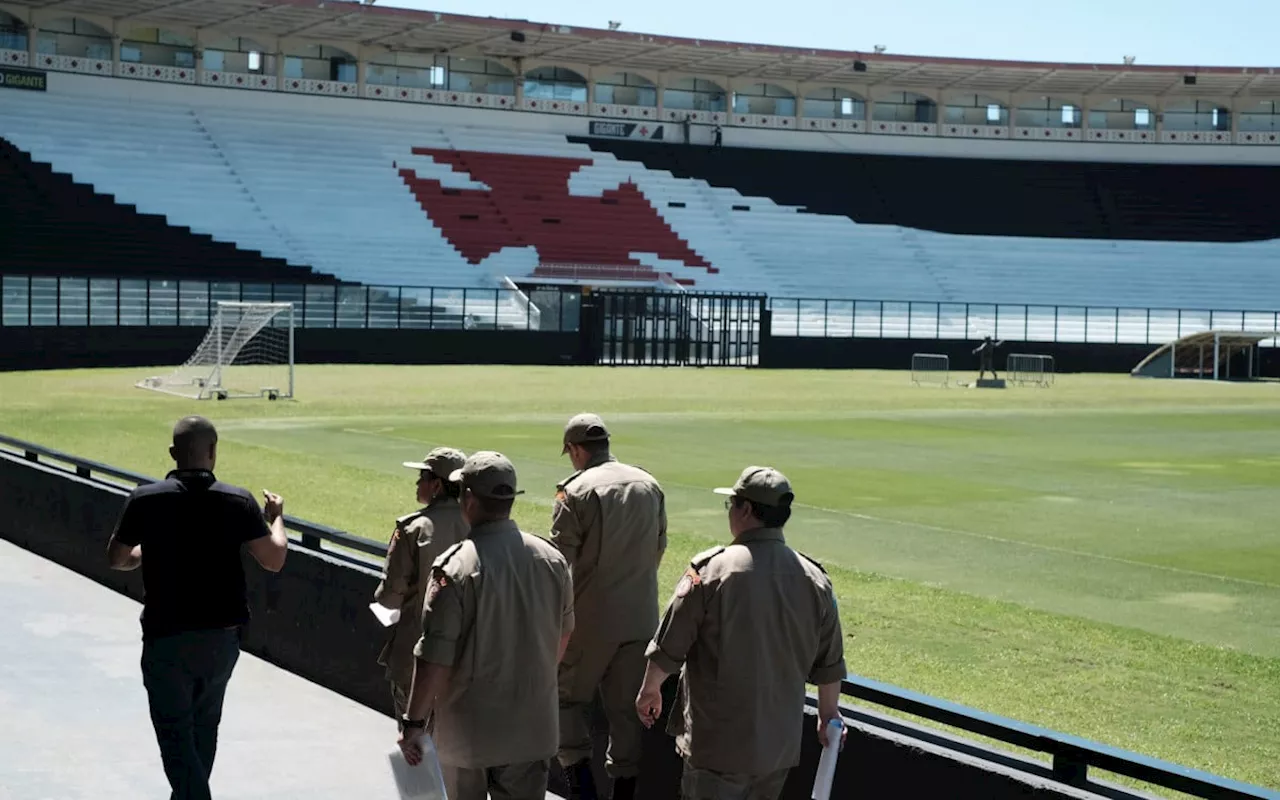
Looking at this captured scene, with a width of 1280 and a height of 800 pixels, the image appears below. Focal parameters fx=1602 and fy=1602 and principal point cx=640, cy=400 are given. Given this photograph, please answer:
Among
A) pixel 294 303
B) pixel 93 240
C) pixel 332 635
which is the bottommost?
pixel 332 635

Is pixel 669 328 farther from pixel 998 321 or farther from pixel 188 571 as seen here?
pixel 188 571

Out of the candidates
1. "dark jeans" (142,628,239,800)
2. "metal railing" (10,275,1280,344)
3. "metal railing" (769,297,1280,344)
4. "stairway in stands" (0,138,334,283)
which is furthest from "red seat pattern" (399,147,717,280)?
"dark jeans" (142,628,239,800)

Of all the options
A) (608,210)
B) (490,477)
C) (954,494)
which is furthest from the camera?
(608,210)

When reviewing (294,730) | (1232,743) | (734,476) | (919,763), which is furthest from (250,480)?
(919,763)

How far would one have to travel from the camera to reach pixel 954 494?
19.8 meters

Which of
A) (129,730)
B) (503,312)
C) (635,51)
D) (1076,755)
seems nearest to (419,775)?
(1076,755)

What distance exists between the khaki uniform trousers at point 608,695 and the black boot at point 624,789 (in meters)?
0.04

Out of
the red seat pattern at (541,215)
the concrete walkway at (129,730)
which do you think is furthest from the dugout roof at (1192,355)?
the concrete walkway at (129,730)

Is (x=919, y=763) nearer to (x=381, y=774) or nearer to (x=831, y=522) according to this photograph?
(x=381, y=774)

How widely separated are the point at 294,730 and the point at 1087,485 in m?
14.4

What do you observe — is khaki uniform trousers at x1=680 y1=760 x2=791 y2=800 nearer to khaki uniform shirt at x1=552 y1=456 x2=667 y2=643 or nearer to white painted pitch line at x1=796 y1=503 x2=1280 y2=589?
khaki uniform shirt at x1=552 y1=456 x2=667 y2=643

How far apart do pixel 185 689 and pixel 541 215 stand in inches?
2236

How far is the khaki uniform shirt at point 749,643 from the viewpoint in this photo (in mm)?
5461

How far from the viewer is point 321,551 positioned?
10.1m
